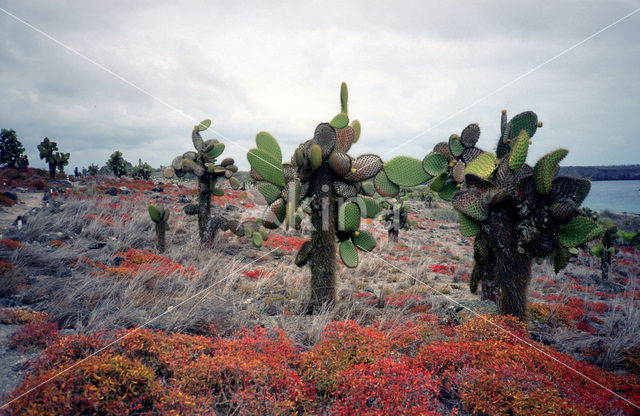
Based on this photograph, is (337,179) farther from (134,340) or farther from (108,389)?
(108,389)

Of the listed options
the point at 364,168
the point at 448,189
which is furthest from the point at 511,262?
the point at 364,168

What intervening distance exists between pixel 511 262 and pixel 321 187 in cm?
245

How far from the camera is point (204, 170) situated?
7406mm

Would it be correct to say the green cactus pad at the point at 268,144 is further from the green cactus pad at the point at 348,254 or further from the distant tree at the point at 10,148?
the distant tree at the point at 10,148

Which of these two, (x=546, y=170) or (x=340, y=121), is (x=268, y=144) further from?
(x=546, y=170)

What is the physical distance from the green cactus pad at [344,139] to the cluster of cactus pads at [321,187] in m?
0.03

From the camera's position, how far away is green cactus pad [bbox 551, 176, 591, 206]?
3221mm

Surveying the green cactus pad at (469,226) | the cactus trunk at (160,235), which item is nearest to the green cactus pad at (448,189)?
the green cactus pad at (469,226)

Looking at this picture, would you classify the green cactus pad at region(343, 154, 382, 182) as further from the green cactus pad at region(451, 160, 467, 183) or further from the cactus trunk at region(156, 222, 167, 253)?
the cactus trunk at region(156, 222, 167, 253)

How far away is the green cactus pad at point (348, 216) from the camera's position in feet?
13.8

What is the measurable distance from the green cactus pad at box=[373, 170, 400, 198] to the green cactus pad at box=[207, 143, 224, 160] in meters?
4.76

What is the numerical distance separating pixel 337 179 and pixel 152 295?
9.58ft

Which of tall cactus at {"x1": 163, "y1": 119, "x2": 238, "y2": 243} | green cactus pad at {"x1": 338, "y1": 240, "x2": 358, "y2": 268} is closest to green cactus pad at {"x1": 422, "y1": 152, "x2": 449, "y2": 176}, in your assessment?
green cactus pad at {"x1": 338, "y1": 240, "x2": 358, "y2": 268}

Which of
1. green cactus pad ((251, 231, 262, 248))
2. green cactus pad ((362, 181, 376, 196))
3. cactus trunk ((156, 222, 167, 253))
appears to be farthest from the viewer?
cactus trunk ((156, 222, 167, 253))
